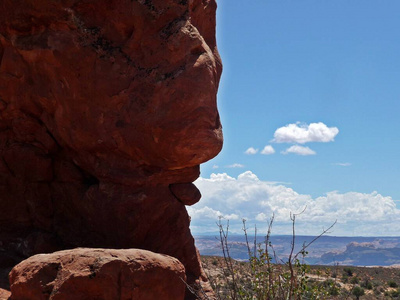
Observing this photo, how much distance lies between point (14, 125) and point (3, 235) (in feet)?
8.37

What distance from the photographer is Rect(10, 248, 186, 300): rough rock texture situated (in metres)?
7.46

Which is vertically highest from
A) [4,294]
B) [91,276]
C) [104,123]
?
[104,123]

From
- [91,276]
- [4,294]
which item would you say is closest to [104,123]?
[4,294]

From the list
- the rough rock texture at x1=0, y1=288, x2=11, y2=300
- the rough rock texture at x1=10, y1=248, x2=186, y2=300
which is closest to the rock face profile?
the rough rock texture at x1=0, y1=288, x2=11, y2=300

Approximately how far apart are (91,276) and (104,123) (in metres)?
4.30

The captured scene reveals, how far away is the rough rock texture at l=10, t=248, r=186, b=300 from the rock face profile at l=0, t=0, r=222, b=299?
274cm

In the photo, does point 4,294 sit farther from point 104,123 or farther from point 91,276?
point 104,123

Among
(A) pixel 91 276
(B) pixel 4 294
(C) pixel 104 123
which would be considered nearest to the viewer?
(A) pixel 91 276

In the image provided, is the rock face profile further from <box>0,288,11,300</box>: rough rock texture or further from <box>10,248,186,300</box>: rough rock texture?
<box>10,248,186,300</box>: rough rock texture

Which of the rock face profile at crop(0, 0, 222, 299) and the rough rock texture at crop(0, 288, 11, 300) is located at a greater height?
the rock face profile at crop(0, 0, 222, 299)

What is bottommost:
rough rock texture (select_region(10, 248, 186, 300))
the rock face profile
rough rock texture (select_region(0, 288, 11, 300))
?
rough rock texture (select_region(0, 288, 11, 300))

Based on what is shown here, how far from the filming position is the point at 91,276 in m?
7.45

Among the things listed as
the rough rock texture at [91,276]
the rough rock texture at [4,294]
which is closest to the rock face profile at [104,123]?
the rough rock texture at [4,294]

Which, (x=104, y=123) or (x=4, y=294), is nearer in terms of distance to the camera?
(x=4, y=294)
